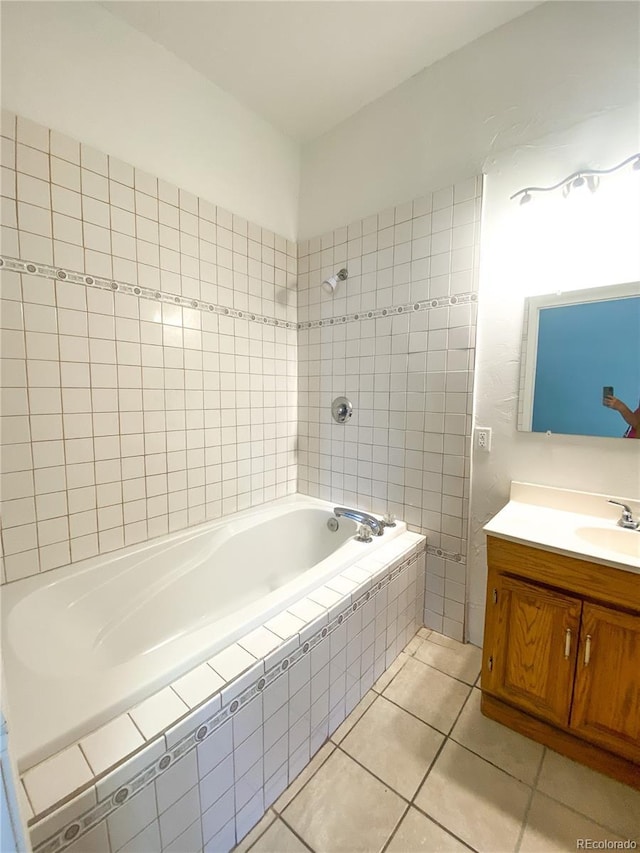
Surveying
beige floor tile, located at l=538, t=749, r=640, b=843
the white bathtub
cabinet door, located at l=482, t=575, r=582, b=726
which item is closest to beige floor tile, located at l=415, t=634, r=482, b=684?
cabinet door, located at l=482, t=575, r=582, b=726

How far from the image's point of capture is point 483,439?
5.46 ft

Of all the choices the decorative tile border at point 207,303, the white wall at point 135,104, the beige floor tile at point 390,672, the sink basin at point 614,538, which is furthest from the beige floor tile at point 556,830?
the white wall at point 135,104

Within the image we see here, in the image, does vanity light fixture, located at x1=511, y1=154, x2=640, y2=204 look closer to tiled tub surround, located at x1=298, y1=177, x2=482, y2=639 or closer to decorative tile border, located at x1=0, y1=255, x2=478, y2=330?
tiled tub surround, located at x1=298, y1=177, x2=482, y2=639

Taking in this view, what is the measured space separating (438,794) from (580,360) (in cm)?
161

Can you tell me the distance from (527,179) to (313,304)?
123 centimetres

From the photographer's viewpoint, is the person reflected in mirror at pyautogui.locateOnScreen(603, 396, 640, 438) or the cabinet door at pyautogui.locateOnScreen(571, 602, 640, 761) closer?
the cabinet door at pyautogui.locateOnScreen(571, 602, 640, 761)

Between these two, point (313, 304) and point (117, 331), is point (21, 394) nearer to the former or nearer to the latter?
point (117, 331)

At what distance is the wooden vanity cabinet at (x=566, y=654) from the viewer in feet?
3.53

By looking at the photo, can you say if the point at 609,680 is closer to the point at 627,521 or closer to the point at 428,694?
the point at 627,521

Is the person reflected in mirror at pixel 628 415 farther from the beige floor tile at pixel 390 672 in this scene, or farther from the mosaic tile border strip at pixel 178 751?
the beige floor tile at pixel 390 672

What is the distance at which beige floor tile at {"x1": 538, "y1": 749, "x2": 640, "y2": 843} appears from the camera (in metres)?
1.04

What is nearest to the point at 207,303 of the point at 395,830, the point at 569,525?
the point at 569,525

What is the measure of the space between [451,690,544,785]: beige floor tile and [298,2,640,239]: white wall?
7.65 feet

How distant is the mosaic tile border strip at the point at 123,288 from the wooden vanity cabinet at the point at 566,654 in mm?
1679
